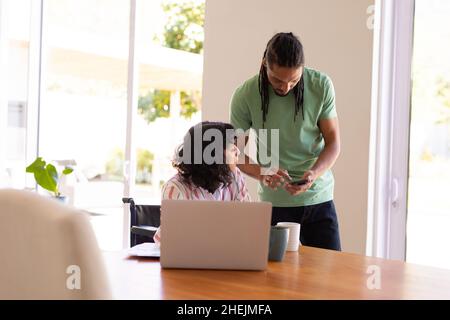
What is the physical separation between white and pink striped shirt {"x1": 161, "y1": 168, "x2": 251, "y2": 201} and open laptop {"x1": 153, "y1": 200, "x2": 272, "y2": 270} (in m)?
0.44

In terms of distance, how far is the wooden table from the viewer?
1.50 metres

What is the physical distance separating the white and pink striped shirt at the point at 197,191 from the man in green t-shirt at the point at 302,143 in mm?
159

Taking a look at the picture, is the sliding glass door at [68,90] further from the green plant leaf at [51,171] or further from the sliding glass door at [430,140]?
the sliding glass door at [430,140]

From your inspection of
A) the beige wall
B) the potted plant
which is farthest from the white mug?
the potted plant

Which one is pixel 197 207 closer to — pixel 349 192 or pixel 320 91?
pixel 320 91

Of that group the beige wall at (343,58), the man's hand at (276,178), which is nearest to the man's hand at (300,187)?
the man's hand at (276,178)

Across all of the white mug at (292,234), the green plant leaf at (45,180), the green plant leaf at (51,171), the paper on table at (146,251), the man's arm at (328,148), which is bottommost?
the paper on table at (146,251)

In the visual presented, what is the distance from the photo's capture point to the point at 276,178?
2496mm

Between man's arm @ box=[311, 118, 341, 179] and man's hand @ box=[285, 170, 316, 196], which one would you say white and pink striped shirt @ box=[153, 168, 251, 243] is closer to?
man's hand @ box=[285, 170, 316, 196]

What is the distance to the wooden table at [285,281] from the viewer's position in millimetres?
1503

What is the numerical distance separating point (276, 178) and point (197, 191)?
37 centimetres

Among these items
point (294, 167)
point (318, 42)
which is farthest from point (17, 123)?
point (294, 167)

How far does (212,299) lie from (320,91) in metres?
1.48

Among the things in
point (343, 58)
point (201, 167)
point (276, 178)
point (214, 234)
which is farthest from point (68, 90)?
point (214, 234)
